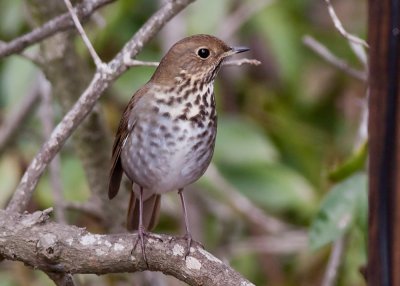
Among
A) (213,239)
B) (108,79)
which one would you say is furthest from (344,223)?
(213,239)

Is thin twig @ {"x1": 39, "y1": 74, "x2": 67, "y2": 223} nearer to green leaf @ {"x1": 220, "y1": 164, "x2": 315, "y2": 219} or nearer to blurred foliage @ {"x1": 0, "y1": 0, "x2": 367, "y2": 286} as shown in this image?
blurred foliage @ {"x1": 0, "y1": 0, "x2": 367, "y2": 286}

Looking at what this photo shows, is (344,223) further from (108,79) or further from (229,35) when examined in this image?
(229,35)

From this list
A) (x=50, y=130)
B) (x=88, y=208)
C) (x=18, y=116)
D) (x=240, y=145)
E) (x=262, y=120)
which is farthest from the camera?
(x=262, y=120)

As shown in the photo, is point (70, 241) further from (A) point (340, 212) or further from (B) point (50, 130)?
(B) point (50, 130)

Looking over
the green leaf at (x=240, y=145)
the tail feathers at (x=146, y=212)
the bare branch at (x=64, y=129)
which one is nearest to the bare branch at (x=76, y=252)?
the bare branch at (x=64, y=129)

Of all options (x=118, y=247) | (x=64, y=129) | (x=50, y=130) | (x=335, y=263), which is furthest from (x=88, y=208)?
(x=118, y=247)

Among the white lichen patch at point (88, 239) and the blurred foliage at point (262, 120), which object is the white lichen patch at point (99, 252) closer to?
the white lichen patch at point (88, 239)
